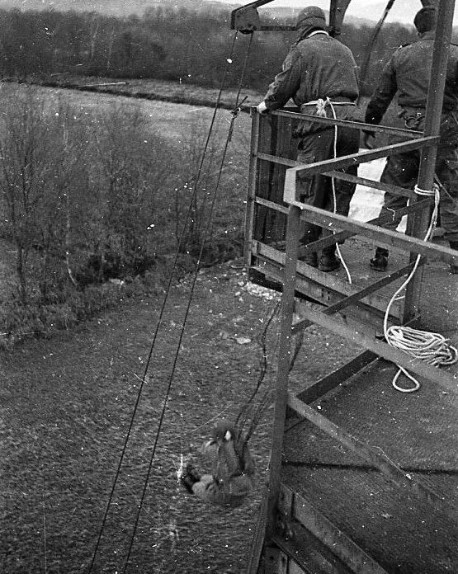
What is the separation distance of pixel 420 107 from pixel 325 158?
0.81m

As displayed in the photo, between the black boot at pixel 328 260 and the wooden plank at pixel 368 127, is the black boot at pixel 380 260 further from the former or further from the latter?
the wooden plank at pixel 368 127

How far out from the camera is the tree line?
559 inches

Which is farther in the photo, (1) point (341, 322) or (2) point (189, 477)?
(2) point (189, 477)

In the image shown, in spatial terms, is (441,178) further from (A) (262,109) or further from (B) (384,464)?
(B) (384,464)

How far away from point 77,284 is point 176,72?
541cm

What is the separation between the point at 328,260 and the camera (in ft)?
18.8

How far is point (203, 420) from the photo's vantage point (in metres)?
7.36

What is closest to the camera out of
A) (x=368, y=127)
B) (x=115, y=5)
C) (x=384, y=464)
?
(x=384, y=464)

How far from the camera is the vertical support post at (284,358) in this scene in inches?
118

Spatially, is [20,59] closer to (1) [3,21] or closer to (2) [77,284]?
(1) [3,21]

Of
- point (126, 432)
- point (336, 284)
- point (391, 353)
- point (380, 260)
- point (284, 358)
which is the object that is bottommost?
point (126, 432)

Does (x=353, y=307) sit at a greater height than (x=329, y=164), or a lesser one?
lesser

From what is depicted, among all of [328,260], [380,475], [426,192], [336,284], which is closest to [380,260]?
[328,260]

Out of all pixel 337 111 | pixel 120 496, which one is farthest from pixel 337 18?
pixel 120 496
